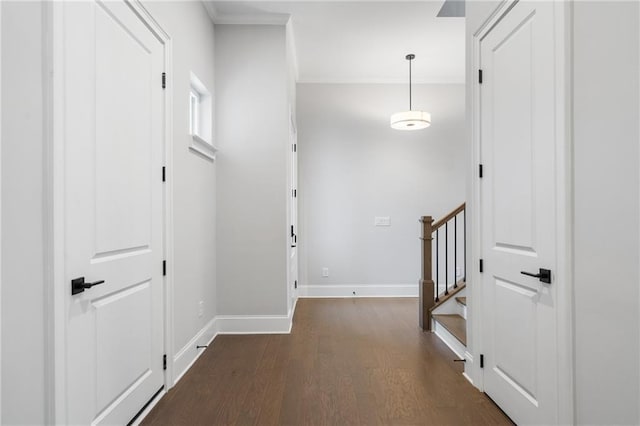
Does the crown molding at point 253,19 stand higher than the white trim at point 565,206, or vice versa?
the crown molding at point 253,19

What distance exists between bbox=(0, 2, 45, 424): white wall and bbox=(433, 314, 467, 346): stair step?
2703 mm

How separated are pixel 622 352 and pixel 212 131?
326 cm

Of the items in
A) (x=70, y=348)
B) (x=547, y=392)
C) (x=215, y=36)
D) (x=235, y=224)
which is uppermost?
(x=215, y=36)

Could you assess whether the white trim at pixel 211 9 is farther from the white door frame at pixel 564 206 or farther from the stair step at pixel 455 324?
the stair step at pixel 455 324

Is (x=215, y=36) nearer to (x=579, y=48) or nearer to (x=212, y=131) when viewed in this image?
(x=212, y=131)

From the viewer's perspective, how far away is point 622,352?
1274 millimetres

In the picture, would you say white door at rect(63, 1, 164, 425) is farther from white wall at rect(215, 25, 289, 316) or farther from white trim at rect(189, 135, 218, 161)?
white wall at rect(215, 25, 289, 316)

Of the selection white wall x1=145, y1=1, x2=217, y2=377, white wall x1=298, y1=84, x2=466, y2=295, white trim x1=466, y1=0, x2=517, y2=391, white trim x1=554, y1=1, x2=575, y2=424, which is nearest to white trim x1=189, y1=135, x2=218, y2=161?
white wall x1=145, y1=1, x2=217, y2=377

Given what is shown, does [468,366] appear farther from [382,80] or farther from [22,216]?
[382,80]

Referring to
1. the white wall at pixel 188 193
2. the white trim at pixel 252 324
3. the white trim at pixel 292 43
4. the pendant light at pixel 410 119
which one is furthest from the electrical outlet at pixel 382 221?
the white wall at pixel 188 193

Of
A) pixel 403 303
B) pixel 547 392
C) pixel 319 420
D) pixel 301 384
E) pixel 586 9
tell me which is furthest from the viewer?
pixel 403 303

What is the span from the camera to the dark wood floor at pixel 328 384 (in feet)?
6.59

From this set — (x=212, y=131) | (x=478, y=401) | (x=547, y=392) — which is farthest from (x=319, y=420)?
(x=212, y=131)

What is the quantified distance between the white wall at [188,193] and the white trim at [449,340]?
2.15 m
